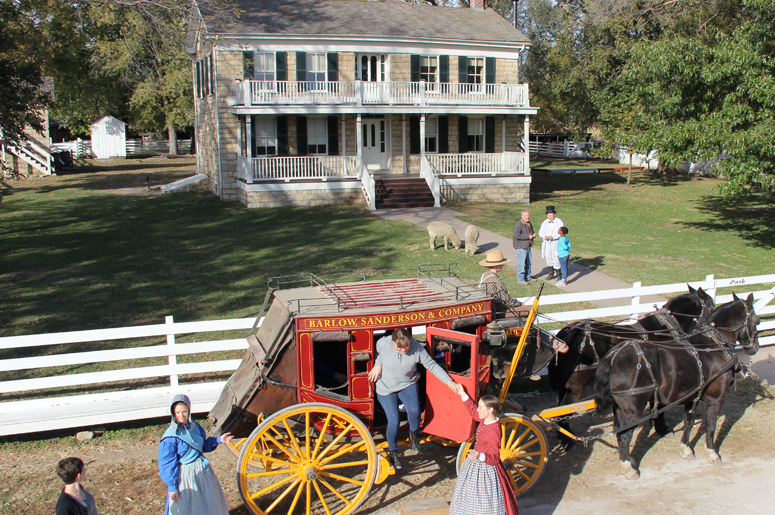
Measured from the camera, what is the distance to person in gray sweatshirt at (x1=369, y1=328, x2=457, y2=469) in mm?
5742

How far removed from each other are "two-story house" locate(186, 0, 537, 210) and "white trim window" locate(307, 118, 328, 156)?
44 mm

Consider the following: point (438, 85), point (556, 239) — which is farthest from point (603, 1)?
point (556, 239)

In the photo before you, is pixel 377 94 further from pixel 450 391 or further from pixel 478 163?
pixel 450 391

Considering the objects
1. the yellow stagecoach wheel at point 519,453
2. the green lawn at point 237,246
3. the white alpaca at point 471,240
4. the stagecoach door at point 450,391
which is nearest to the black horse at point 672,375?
the yellow stagecoach wheel at point 519,453

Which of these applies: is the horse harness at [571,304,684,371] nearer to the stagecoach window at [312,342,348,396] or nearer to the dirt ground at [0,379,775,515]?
the dirt ground at [0,379,775,515]

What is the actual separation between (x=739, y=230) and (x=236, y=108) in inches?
724

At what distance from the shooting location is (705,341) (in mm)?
7184

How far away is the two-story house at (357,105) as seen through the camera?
995 inches

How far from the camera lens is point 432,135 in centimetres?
2897

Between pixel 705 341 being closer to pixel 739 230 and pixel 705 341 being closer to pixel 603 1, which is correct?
pixel 739 230

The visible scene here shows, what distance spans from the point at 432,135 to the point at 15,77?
1692cm

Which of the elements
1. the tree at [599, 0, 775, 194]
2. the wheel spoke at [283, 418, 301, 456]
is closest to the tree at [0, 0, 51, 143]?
the wheel spoke at [283, 418, 301, 456]

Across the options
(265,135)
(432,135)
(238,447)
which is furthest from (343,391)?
(432,135)

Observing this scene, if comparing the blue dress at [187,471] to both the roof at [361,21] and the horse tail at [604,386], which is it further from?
the roof at [361,21]
